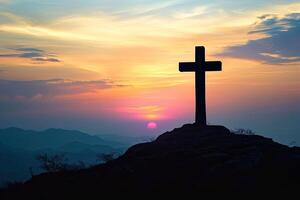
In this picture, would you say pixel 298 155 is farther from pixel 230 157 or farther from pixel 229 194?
pixel 229 194

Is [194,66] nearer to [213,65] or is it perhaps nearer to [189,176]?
[213,65]

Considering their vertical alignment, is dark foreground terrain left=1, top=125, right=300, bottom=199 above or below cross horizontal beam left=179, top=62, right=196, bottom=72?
below

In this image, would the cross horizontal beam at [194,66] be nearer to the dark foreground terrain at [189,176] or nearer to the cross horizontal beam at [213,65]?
the cross horizontal beam at [213,65]

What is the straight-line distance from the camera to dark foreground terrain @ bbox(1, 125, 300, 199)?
1314 cm

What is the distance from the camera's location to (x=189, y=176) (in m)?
14.0

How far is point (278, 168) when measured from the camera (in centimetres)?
1393

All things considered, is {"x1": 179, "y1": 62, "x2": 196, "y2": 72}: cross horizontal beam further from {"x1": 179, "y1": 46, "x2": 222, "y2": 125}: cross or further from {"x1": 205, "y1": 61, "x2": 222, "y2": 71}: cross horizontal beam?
{"x1": 205, "y1": 61, "x2": 222, "y2": 71}: cross horizontal beam

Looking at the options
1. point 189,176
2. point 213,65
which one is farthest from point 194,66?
point 189,176

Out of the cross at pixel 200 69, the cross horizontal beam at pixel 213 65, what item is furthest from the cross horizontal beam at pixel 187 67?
the cross horizontal beam at pixel 213 65

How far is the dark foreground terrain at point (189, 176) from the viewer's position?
43.1ft

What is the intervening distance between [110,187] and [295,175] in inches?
237

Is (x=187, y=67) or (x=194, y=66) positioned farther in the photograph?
(x=187, y=67)

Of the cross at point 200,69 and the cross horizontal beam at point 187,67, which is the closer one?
the cross at point 200,69

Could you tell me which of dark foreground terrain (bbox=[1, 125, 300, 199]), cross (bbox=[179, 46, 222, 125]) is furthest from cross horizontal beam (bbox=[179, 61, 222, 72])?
dark foreground terrain (bbox=[1, 125, 300, 199])
